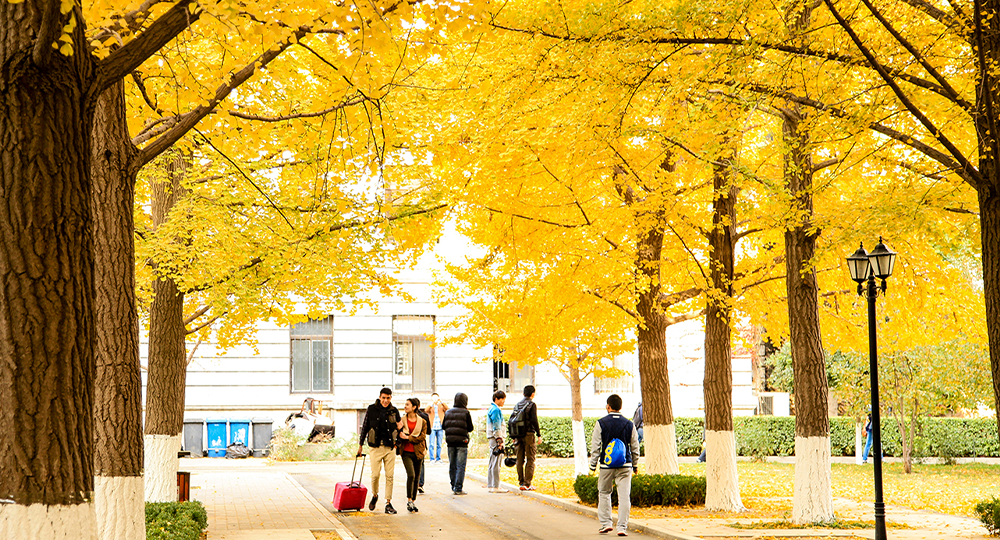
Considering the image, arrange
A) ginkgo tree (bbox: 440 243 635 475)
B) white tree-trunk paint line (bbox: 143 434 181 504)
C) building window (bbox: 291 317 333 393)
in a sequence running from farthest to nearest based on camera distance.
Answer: building window (bbox: 291 317 333 393) < ginkgo tree (bbox: 440 243 635 475) < white tree-trunk paint line (bbox: 143 434 181 504)

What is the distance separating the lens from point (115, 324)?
849 cm

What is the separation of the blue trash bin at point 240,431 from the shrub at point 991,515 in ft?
74.6

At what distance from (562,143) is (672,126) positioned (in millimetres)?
1467

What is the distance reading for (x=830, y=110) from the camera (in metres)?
9.22

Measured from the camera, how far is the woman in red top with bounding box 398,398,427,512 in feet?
51.2

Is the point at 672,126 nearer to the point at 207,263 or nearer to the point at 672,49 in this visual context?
the point at 672,49

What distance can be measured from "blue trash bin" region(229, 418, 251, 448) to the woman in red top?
1493cm

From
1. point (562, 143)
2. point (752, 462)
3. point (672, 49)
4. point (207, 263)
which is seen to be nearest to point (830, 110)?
point (672, 49)

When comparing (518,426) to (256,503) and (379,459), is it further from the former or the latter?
(256,503)

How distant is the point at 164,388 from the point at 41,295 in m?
8.17

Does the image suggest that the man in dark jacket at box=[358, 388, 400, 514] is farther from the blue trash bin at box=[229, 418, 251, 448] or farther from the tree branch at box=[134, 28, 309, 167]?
the blue trash bin at box=[229, 418, 251, 448]

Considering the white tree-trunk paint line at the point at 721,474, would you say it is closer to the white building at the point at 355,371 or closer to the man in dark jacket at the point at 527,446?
the man in dark jacket at the point at 527,446

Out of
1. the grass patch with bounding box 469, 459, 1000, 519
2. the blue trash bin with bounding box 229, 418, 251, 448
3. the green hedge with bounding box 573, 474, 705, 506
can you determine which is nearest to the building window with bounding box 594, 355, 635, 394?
the grass patch with bounding box 469, 459, 1000, 519

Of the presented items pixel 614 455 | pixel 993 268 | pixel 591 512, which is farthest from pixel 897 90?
pixel 591 512
